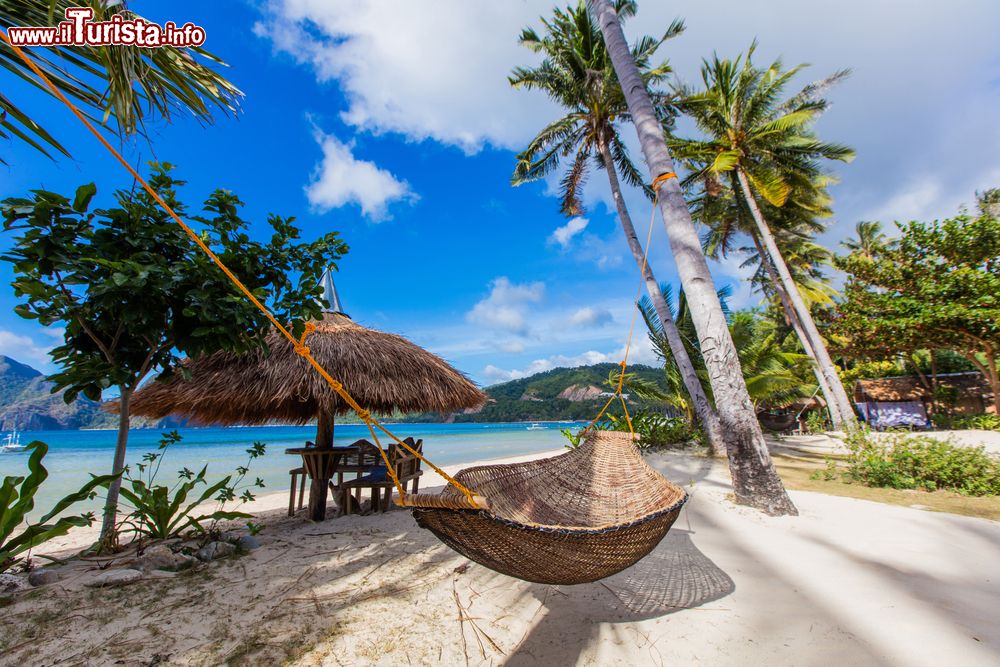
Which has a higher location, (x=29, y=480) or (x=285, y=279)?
(x=285, y=279)

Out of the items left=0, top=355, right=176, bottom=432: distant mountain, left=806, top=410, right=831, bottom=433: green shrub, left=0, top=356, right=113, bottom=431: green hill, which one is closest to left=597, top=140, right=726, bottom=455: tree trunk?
left=806, top=410, right=831, bottom=433: green shrub

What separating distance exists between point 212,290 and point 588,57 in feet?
26.5

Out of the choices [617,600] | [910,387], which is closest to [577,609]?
[617,600]

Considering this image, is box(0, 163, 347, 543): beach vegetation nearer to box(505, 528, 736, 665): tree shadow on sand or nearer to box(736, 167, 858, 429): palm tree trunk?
box(505, 528, 736, 665): tree shadow on sand

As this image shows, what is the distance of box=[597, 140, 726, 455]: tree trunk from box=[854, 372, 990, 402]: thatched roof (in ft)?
29.3

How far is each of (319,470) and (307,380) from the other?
3.03 ft

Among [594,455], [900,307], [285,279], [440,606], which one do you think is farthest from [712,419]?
[285,279]

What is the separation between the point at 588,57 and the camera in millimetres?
7504

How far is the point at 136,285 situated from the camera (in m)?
1.87

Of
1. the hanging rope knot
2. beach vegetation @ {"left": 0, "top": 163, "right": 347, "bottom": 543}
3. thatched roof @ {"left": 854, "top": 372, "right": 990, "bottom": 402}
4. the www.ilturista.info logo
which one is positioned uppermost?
the hanging rope knot

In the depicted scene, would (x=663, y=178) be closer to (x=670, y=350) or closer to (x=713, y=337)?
(x=713, y=337)

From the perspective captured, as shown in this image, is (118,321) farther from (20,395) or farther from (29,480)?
(20,395)

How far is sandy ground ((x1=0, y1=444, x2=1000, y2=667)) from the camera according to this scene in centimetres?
144

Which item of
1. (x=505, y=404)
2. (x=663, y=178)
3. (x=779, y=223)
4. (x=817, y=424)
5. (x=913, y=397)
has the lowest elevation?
(x=817, y=424)
